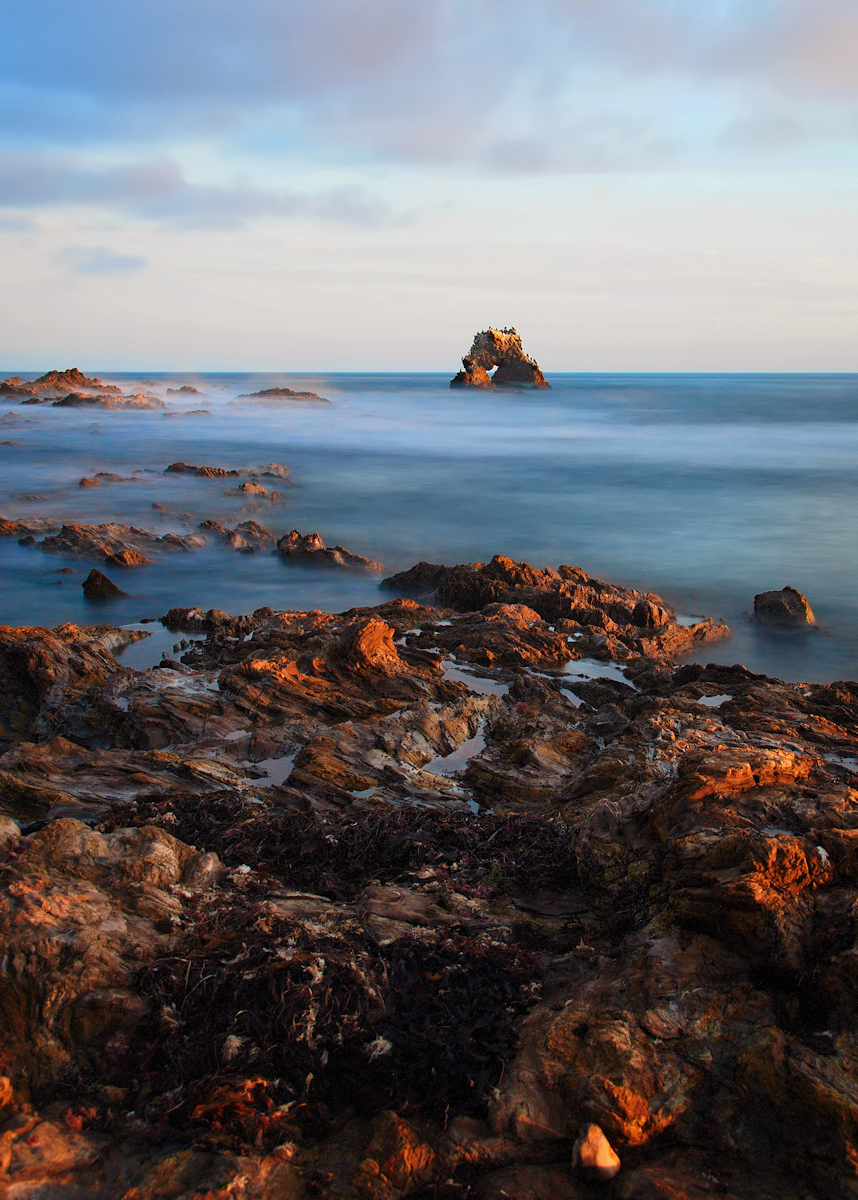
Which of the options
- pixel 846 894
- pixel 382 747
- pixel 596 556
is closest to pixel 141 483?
pixel 596 556

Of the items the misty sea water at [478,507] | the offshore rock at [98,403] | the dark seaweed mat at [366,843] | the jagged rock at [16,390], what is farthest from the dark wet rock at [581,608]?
the jagged rock at [16,390]

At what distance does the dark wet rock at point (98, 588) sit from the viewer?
749 inches

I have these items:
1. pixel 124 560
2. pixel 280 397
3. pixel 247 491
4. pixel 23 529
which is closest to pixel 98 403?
pixel 280 397

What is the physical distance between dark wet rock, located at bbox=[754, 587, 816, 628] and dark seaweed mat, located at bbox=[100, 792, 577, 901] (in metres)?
12.9

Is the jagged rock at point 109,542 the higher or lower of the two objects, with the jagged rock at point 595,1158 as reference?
higher

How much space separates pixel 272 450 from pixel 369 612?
129 ft

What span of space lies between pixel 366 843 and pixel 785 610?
1433 cm

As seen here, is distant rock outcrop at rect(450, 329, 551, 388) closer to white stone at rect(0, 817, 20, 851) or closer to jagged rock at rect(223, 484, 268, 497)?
jagged rock at rect(223, 484, 268, 497)

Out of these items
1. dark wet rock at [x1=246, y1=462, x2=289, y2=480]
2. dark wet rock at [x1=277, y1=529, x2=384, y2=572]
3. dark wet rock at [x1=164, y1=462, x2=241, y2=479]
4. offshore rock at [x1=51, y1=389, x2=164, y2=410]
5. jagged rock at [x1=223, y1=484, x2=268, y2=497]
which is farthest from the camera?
offshore rock at [x1=51, y1=389, x2=164, y2=410]

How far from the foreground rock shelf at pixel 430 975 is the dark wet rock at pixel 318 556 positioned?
14297mm

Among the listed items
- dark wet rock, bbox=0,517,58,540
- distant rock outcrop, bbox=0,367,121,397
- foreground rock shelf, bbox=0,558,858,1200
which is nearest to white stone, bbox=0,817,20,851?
foreground rock shelf, bbox=0,558,858,1200

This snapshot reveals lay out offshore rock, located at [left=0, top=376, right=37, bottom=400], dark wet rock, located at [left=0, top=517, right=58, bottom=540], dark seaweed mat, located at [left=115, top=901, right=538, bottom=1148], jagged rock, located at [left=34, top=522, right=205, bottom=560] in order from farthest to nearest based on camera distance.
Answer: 1. offshore rock, located at [left=0, top=376, right=37, bottom=400]
2. dark wet rock, located at [left=0, top=517, right=58, bottom=540]
3. jagged rock, located at [left=34, top=522, right=205, bottom=560]
4. dark seaweed mat, located at [left=115, top=901, right=538, bottom=1148]

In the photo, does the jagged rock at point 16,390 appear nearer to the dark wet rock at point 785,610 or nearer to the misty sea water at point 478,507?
the misty sea water at point 478,507

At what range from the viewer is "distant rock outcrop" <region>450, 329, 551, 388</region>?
117m
